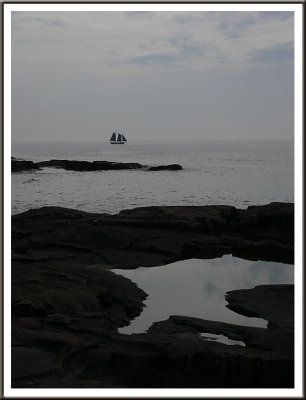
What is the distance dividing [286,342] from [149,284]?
782 cm

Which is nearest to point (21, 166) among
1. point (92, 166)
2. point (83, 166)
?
point (83, 166)

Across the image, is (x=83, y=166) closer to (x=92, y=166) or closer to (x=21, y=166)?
(x=92, y=166)

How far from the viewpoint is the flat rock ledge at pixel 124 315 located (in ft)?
37.1

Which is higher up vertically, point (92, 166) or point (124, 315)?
point (92, 166)

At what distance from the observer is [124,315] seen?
52.3ft

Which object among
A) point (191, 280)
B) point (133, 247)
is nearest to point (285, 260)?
point (191, 280)

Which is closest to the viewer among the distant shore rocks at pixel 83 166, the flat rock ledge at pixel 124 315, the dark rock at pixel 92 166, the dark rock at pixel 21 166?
the flat rock ledge at pixel 124 315

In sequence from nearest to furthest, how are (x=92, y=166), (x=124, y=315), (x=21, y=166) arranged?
(x=124, y=315)
(x=21, y=166)
(x=92, y=166)

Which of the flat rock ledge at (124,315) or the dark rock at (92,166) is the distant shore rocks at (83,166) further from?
the flat rock ledge at (124,315)

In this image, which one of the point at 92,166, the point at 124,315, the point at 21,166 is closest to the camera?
the point at 124,315

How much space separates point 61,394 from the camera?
6582 millimetres

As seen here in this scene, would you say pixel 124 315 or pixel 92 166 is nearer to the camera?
pixel 124 315

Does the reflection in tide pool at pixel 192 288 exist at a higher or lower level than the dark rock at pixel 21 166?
lower

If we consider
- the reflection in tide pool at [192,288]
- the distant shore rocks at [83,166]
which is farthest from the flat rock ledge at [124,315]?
the distant shore rocks at [83,166]
